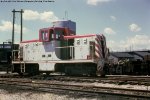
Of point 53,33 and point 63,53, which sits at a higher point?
point 53,33

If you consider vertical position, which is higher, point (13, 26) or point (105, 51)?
point (13, 26)

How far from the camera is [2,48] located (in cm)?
3581

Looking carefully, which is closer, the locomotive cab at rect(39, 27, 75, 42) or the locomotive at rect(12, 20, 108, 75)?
the locomotive at rect(12, 20, 108, 75)

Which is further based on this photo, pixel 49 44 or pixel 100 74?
pixel 49 44

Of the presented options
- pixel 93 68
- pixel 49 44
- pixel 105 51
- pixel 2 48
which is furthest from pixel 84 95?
pixel 2 48

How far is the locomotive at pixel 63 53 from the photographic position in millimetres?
18406

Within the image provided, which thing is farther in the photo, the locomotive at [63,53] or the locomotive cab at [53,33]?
the locomotive cab at [53,33]

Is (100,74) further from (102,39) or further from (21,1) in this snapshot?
(21,1)

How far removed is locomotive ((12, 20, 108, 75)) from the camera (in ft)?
60.4

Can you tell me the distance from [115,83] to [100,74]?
3.90m

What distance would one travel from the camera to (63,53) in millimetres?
19984

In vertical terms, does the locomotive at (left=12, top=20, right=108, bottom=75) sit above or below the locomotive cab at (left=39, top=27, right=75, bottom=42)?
below

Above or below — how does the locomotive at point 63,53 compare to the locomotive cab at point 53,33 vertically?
below

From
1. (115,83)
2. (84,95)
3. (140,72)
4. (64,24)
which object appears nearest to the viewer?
(84,95)
